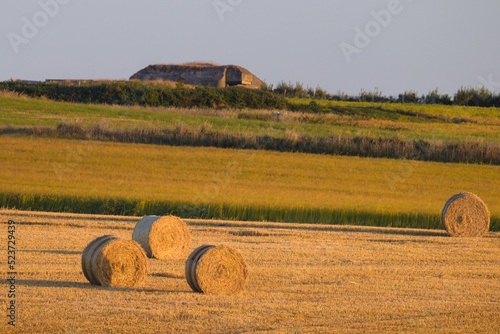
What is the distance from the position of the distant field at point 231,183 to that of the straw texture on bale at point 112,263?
451 inches

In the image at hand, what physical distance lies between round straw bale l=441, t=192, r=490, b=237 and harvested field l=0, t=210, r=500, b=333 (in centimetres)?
194

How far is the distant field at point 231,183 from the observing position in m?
23.1

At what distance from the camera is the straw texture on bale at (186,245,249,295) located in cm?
1024

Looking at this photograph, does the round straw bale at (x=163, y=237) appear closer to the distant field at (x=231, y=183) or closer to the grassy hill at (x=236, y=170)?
the distant field at (x=231, y=183)

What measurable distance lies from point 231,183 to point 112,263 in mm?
18543

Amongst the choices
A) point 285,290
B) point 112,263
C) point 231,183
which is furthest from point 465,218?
point 112,263

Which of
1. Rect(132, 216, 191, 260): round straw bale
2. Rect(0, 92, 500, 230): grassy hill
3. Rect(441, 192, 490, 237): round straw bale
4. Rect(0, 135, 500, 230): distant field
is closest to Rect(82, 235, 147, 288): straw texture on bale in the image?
Rect(132, 216, 191, 260): round straw bale

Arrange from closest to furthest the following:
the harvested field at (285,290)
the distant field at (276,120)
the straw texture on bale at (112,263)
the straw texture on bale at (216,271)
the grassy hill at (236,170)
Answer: the harvested field at (285,290), the straw texture on bale at (216,271), the straw texture on bale at (112,263), the grassy hill at (236,170), the distant field at (276,120)

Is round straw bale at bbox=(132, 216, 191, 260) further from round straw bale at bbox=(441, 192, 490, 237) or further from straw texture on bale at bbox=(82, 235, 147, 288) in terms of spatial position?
round straw bale at bbox=(441, 192, 490, 237)

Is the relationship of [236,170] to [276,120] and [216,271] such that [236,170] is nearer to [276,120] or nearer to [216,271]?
[276,120]

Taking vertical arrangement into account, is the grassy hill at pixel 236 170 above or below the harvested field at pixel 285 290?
above

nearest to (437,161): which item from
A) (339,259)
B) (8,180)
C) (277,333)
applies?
(8,180)

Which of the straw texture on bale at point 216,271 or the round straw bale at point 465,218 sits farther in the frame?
the round straw bale at point 465,218

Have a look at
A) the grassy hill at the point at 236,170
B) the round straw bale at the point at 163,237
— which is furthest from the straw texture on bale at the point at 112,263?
the grassy hill at the point at 236,170
